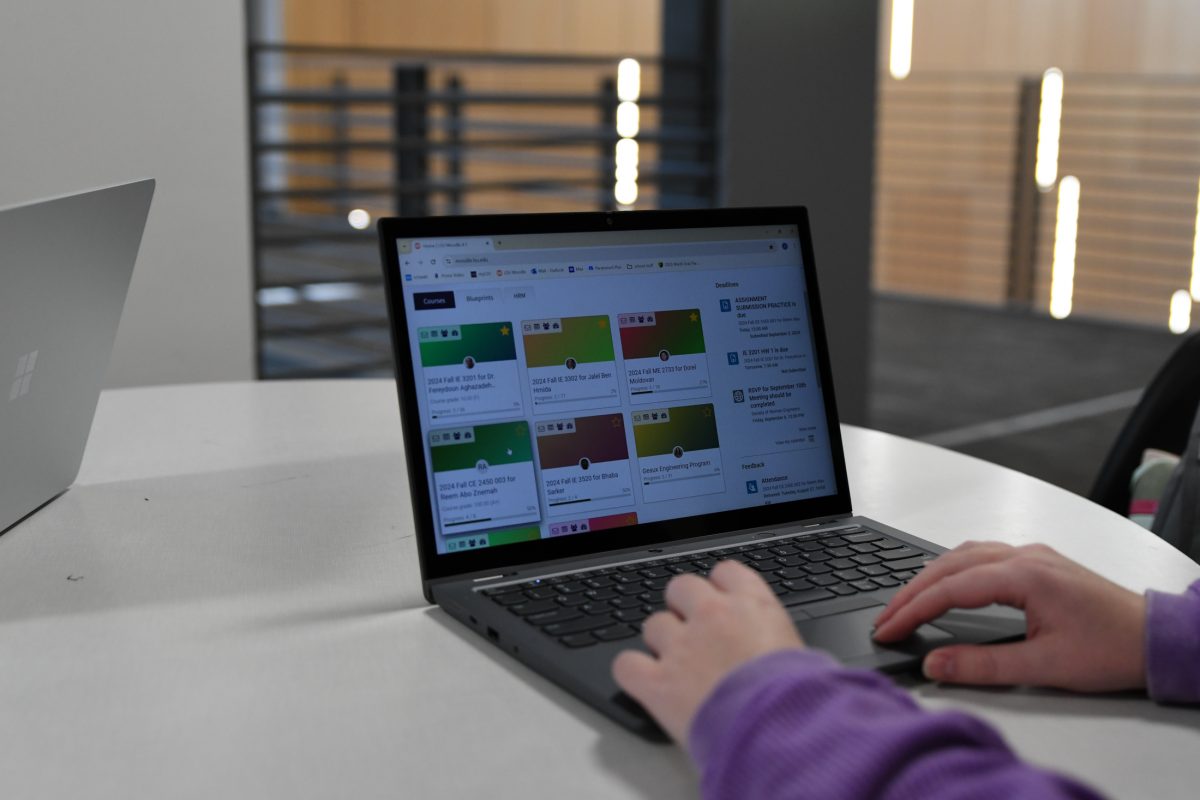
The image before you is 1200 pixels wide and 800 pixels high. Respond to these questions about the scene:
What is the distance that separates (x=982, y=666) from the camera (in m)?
0.61

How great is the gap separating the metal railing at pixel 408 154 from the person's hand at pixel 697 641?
5.98 feet

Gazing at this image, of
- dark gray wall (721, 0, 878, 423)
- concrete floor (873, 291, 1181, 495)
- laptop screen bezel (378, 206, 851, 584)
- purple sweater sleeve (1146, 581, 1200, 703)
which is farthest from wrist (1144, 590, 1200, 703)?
concrete floor (873, 291, 1181, 495)

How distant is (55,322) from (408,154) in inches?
90.1

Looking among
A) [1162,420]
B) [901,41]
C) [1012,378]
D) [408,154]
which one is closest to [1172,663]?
[1162,420]

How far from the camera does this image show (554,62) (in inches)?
115

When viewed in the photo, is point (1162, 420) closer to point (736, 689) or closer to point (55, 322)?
point (736, 689)

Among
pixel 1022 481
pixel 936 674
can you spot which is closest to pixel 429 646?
pixel 936 674

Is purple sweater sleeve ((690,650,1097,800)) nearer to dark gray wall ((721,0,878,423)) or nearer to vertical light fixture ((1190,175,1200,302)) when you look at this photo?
dark gray wall ((721,0,878,423))

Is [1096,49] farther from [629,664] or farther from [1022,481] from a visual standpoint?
[629,664]

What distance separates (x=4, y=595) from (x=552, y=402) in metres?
0.35

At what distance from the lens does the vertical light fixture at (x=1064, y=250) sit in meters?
5.14

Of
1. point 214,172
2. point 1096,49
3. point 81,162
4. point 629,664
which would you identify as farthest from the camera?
point 1096,49

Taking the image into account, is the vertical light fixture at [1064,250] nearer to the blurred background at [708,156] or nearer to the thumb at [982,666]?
the blurred background at [708,156]

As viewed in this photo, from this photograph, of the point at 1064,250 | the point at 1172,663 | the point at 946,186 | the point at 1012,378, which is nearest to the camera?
the point at 1172,663
